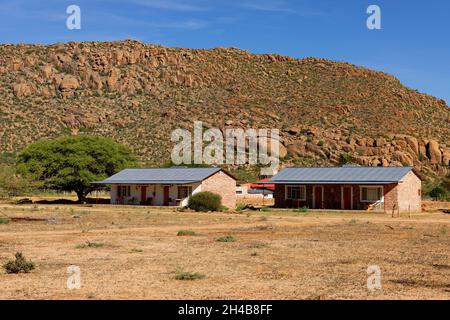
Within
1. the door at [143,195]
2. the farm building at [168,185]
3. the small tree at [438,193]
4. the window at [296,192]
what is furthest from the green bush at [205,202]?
the small tree at [438,193]

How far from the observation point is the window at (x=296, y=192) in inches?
2323

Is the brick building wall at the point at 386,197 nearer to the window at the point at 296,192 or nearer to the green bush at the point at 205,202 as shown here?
the window at the point at 296,192

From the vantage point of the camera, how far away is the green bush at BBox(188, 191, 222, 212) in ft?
179

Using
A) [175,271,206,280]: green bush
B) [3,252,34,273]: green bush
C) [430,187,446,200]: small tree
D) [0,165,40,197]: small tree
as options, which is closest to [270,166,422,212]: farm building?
[430,187,446,200]: small tree

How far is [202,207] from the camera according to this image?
54688 millimetres

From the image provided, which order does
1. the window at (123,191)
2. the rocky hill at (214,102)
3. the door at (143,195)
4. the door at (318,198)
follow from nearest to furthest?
the door at (318,198) → the door at (143,195) → the window at (123,191) → the rocky hill at (214,102)

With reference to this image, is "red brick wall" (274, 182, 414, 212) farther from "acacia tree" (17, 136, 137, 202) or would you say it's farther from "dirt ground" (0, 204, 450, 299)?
"dirt ground" (0, 204, 450, 299)

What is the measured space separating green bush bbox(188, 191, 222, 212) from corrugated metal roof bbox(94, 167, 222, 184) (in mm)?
3519

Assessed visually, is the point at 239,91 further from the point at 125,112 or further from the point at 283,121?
the point at 125,112

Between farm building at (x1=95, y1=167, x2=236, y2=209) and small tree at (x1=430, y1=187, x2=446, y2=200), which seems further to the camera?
small tree at (x1=430, y1=187, x2=446, y2=200)

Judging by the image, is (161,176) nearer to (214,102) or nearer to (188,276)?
(188,276)

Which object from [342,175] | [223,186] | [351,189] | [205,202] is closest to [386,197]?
[351,189]

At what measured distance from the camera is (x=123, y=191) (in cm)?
6556

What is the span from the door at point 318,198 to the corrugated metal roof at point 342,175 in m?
0.95
